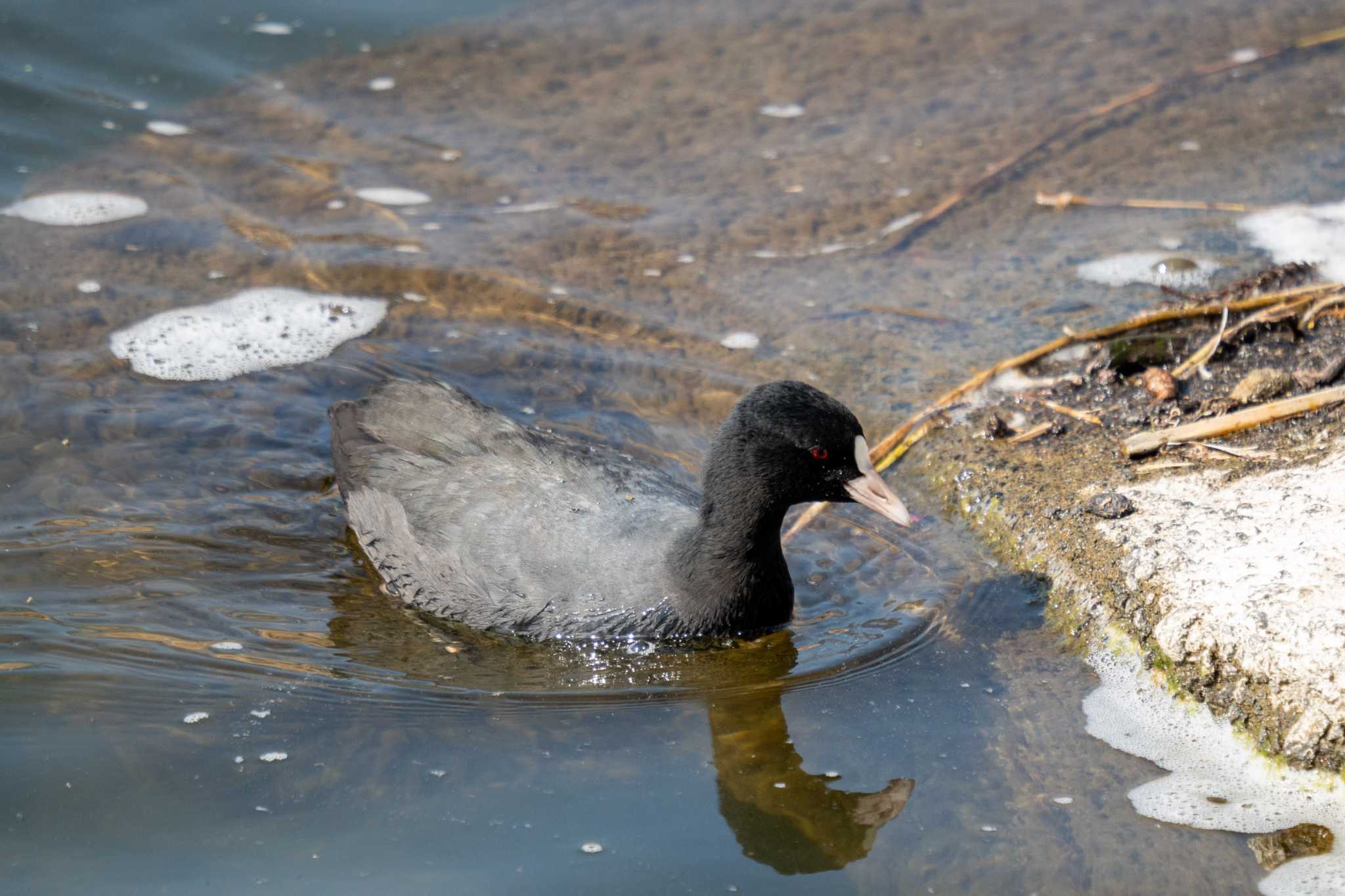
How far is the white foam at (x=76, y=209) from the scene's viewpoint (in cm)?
645

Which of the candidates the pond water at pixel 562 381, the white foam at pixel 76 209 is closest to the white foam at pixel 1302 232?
the pond water at pixel 562 381

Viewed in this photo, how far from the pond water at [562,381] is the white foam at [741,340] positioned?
3 centimetres

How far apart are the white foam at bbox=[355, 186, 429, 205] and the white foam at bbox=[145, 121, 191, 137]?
1.21m

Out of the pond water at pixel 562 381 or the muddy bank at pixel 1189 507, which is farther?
the muddy bank at pixel 1189 507

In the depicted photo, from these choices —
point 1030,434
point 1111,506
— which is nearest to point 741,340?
point 1030,434

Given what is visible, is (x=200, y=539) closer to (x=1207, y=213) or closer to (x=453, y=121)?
(x=453, y=121)

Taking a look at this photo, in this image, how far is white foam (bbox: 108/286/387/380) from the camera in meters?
5.46

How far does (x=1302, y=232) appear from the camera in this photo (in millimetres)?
5742

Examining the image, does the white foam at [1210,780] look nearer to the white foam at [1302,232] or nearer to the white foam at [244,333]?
the white foam at [1302,232]

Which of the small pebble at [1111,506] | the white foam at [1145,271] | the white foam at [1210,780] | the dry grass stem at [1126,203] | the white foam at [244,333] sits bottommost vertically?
the white foam at [1210,780]

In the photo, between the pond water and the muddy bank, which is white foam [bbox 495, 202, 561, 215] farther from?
the muddy bank

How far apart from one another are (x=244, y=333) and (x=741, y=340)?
2075mm

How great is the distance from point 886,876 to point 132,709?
199cm

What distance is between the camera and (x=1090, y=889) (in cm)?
299
